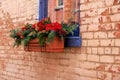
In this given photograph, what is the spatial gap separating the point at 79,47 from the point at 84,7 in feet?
1.52

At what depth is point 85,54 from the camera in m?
3.09

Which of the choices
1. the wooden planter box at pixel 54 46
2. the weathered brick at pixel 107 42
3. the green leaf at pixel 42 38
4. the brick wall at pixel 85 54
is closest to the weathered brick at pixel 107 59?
the brick wall at pixel 85 54

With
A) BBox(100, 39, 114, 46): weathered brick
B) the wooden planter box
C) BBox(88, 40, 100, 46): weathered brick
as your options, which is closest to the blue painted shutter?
the wooden planter box

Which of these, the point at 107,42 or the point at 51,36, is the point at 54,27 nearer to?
the point at 51,36

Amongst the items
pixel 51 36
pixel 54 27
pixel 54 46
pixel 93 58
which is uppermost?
pixel 54 27

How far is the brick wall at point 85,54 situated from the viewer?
277 centimetres

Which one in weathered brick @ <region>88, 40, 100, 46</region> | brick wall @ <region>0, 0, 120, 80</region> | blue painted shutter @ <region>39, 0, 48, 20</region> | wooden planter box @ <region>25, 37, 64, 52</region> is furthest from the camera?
blue painted shutter @ <region>39, 0, 48, 20</region>

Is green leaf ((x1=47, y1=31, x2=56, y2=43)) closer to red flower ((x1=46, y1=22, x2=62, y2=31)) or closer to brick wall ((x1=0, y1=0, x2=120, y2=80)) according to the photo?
red flower ((x1=46, y1=22, x2=62, y2=31))

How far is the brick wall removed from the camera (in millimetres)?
2770

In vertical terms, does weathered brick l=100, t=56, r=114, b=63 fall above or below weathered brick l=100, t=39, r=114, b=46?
below

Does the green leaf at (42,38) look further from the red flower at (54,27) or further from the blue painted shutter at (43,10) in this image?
the blue painted shutter at (43,10)

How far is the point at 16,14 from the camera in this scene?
4516 mm

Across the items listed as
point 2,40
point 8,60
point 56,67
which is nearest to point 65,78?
point 56,67

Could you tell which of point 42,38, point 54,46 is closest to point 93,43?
point 54,46
